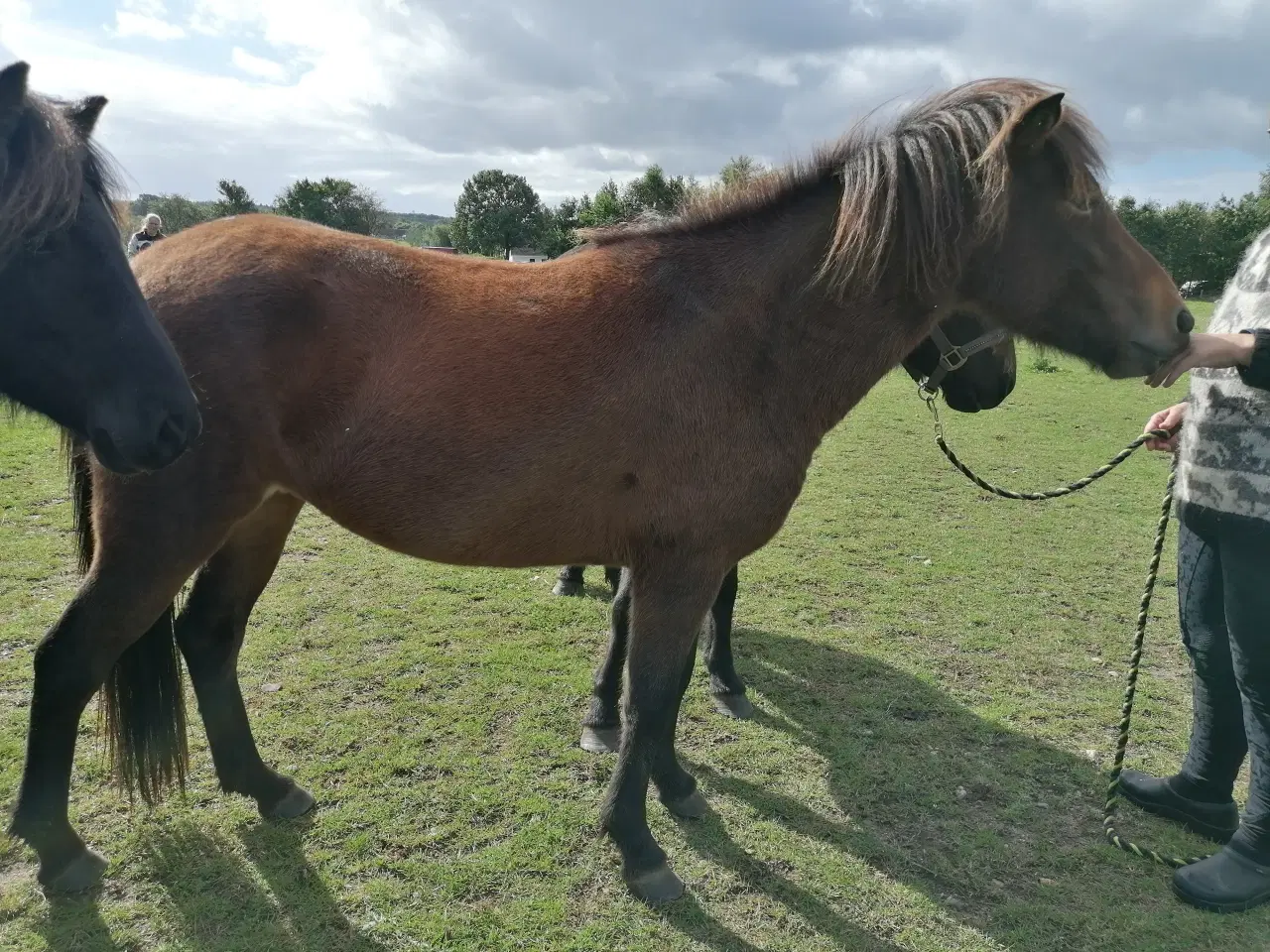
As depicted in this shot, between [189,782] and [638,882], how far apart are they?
2.05 meters

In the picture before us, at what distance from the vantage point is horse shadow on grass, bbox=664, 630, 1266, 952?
2617 mm

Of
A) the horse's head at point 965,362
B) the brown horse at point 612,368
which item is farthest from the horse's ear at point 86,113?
the horse's head at point 965,362

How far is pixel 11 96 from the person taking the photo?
1925mm

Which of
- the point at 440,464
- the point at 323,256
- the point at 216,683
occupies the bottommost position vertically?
the point at 216,683

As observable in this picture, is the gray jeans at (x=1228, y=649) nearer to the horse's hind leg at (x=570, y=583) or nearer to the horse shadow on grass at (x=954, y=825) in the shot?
the horse shadow on grass at (x=954, y=825)

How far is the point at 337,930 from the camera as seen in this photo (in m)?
2.46

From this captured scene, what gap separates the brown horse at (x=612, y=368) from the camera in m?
2.45

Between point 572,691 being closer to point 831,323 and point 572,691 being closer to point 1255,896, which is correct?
point 831,323

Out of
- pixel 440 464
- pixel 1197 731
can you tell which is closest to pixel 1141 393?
pixel 1197 731

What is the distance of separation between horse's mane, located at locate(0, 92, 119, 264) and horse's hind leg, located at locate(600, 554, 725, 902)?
204 cm

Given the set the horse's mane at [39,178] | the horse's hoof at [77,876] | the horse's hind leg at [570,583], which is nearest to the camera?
the horse's mane at [39,178]

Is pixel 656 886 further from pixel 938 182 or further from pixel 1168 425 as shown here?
pixel 1168 425

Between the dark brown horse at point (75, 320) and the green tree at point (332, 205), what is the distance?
5421 cm

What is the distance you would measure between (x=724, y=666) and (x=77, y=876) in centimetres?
285
